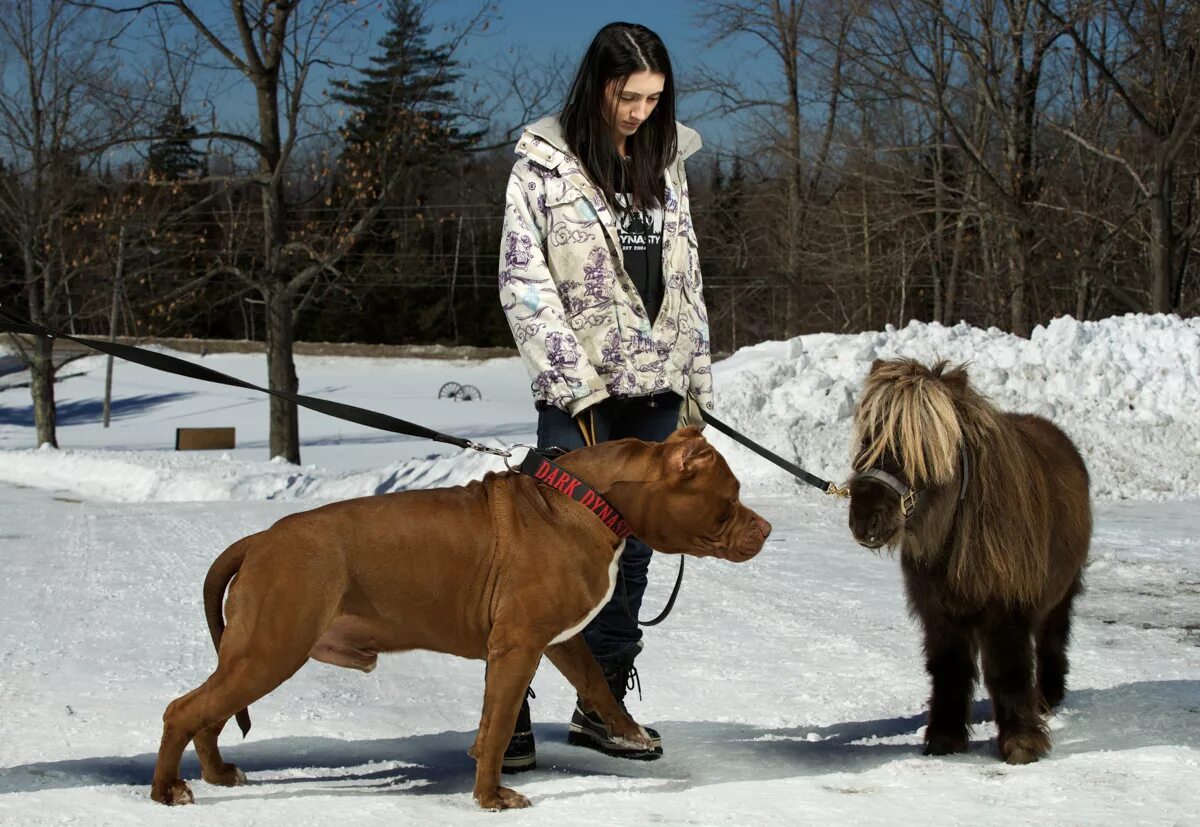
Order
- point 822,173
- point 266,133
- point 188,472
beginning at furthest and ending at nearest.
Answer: point 822,173 < point 266,133 < point 188,472

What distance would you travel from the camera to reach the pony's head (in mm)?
4031

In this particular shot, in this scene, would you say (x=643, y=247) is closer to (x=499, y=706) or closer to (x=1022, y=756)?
(x=499, y=706)

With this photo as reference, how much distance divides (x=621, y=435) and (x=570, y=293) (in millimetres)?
551

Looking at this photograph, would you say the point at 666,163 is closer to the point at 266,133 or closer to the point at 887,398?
the point at 887,398

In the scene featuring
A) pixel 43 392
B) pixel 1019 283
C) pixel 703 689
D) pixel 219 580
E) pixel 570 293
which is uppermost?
pixel 1019 283

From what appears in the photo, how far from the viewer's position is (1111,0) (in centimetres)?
2088

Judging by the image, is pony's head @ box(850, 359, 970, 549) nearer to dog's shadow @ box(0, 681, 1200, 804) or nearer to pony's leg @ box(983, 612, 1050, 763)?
pony's leg @ box(983, 612, 1050, 763)

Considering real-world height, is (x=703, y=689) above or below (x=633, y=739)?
below

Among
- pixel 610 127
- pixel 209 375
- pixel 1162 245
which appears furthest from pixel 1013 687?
pixel 1162 245

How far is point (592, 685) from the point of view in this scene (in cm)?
410

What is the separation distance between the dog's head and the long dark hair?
1071mm

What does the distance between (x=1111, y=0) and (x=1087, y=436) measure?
11267 mm

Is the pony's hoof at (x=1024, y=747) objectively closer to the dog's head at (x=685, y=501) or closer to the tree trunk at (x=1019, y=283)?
the dog's head at (x=685, y=501)

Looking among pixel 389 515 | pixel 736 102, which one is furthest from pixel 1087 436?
pixel 736 102
